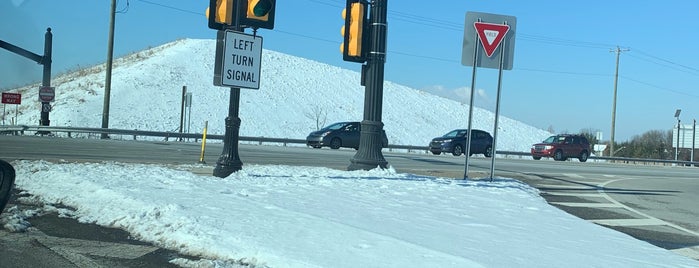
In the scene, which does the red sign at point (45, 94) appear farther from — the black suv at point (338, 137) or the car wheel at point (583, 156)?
the car wheel at point (583, 156)

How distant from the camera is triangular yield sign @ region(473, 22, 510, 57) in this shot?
12.5m

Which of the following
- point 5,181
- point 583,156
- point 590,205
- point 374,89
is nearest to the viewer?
point 5,181

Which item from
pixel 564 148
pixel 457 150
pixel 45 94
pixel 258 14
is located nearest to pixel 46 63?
pixel 45 94

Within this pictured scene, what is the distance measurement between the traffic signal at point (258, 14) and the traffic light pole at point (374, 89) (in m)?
2.65

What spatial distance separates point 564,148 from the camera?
128 ft

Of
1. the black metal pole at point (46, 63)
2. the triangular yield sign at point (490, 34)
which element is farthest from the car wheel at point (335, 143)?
the triangular yield sign at point (490, 34)

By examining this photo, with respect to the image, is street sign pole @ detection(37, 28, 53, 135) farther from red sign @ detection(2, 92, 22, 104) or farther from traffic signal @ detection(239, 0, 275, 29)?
traffic signal @ detection(239, 0, 275, 29)

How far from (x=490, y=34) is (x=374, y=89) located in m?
2.57

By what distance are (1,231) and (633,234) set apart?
25.5 feet

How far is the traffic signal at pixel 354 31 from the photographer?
1240 centimetres

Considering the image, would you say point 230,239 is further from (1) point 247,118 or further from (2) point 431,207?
(1) point 247,118

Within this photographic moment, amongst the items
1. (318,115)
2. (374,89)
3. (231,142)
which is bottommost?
(231,142)

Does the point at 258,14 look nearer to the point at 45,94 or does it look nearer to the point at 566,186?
the point at 566,186

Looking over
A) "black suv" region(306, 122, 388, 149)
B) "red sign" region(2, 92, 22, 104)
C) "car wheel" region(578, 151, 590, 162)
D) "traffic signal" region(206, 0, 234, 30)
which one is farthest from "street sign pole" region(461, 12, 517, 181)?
"car wheel" region(578, 151, 590, 162)
